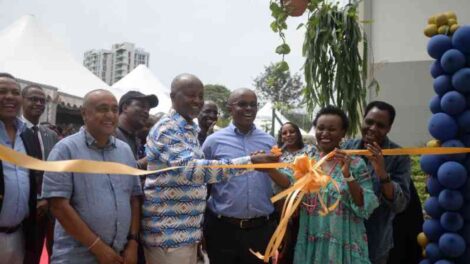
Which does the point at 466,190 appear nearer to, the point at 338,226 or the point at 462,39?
the point at 338,226

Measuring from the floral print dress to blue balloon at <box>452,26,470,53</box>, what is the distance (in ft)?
3.04

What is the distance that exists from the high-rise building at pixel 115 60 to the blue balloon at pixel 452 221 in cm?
3353

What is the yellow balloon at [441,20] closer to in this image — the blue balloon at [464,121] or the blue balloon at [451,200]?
the blue balloon at [464,121]

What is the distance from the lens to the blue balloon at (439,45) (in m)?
2.53

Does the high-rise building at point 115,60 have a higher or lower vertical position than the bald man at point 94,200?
higher

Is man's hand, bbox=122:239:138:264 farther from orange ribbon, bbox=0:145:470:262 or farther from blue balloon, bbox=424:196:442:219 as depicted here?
blue balloon, bbox=424:196:442:219

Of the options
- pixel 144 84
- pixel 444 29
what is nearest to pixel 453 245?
pixel 444 29

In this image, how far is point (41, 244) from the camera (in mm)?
2934

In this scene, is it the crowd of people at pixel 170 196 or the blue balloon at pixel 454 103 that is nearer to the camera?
the crowd of people at pixel 170 196

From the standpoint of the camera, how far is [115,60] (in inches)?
1385

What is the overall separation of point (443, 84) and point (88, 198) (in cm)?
227

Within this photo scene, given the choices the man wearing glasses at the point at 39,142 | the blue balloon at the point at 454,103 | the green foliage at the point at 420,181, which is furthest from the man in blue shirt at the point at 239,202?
the green foliage at the point at 420,181

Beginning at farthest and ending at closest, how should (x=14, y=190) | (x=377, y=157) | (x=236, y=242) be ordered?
(x=236, y=242)
(x=14, y=190)
(x=377, y=157)

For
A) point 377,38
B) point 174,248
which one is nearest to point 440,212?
point 174,248
